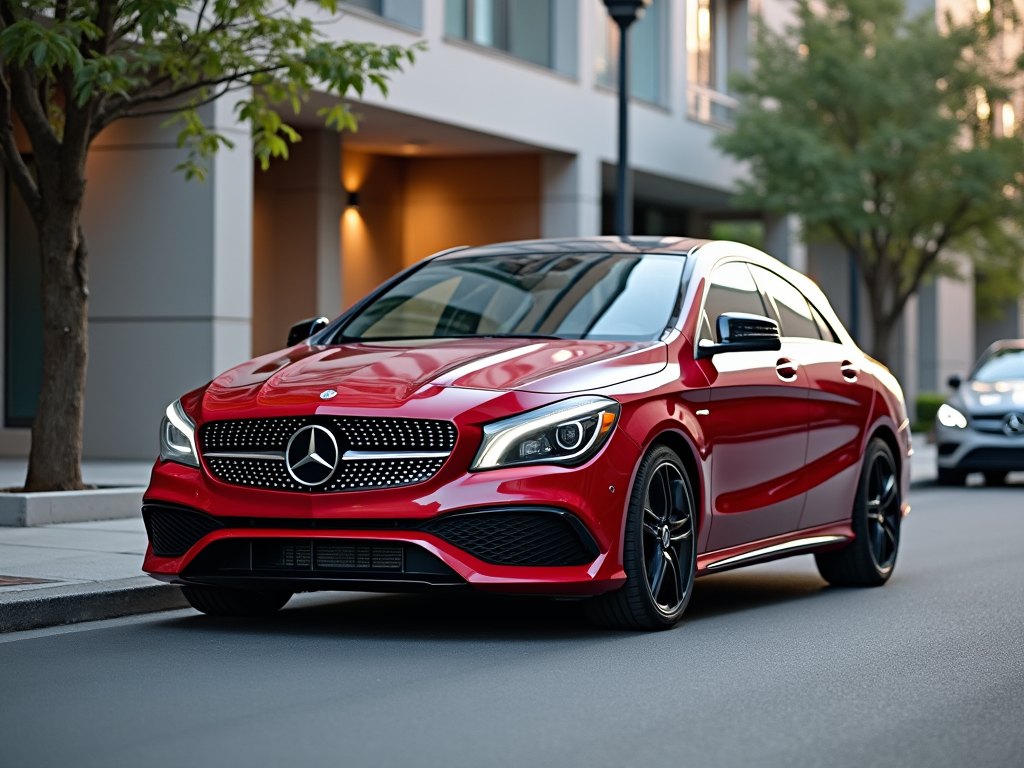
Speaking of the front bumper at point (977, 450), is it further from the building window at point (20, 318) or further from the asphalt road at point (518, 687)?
the asphalt road at point (518, 687)

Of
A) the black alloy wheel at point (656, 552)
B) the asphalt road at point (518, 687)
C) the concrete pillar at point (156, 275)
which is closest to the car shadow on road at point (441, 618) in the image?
the asphalt road at point (518, 687)

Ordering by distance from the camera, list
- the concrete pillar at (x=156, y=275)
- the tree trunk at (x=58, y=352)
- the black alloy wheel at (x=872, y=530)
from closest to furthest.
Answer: the black alloy wheel at (x=872, y=530) → the tree trunk at (x=58, y=352) → the concrete pillar at (x=156, y=275)

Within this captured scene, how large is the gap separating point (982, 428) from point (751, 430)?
456 inches

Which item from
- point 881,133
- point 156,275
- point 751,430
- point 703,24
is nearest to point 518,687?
point 751,430

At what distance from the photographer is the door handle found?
848cm

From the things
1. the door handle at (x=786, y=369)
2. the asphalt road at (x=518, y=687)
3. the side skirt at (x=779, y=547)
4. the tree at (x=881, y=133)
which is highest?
the tree at (x=881, y=133)

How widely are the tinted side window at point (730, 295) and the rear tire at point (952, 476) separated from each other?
11.3 metres

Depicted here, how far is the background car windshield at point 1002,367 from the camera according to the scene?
1997cm

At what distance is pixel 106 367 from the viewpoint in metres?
18.2

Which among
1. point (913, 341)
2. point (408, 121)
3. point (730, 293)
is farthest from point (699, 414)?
point (913, 341)

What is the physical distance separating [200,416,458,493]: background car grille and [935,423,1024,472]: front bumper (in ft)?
43.0

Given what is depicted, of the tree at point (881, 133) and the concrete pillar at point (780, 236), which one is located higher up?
the tree at point (881, 133)

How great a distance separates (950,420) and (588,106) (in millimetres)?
8369

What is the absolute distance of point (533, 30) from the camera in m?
25.0
